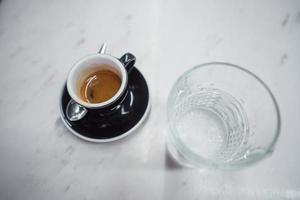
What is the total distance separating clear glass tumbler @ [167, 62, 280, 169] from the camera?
35cm

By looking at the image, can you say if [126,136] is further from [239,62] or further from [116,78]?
[239,62]

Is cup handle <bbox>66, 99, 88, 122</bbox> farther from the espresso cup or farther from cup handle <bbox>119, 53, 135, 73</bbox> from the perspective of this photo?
cup handle <bbox>119, 53, 135, 73</bbox>

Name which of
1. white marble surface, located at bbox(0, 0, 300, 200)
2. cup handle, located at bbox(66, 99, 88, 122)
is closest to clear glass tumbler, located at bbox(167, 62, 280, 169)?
white marble surface, located at bbox(0, 0, 300, 200)

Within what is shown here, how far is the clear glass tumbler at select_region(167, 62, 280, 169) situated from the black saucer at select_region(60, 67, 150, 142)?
0.23ft

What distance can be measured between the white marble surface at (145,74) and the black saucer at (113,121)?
29 millimetres

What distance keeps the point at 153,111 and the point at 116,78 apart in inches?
3.7

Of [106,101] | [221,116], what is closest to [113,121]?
[106,101]

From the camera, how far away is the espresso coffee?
1.41ft

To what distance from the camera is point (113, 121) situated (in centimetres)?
42

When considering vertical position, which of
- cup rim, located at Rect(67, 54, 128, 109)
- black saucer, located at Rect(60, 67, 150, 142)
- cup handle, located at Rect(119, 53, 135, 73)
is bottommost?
black saucer, located at Rect(60, 67, 150, 142)

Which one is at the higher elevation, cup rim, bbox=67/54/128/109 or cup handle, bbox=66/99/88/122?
cup rim, bbox=67/54/128/109

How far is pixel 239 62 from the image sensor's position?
49 centimetres

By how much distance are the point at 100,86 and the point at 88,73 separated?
3 cm

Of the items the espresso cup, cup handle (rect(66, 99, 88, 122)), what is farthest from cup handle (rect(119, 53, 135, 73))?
cup handle (rect(66, 99, 88, 122))
